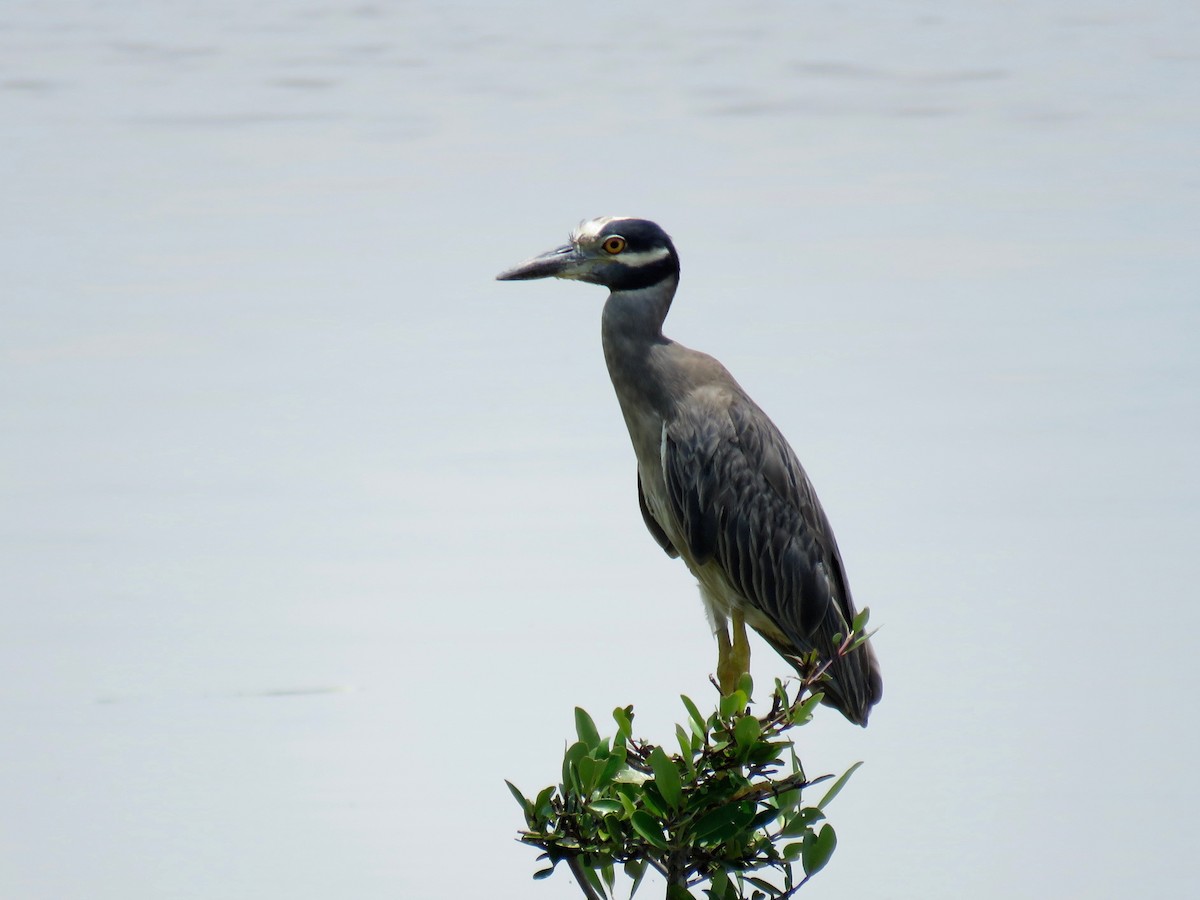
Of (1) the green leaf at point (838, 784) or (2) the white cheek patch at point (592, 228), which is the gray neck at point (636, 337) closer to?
(2) the white cheek patch at point (592, 228)

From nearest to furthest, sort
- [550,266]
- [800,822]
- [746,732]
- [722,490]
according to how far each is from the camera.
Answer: [746,732]
[800,822]
[550,266]
[722,490]

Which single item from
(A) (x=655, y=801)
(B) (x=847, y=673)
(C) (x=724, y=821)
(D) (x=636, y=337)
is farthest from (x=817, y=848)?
(D) (x=636, y=337)

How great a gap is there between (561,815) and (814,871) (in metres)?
0.52

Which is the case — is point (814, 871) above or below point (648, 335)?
below

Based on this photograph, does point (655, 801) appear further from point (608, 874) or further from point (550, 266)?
point (550, 266)

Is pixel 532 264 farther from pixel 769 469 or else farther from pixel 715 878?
pixel 715 878

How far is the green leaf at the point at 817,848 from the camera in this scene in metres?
2.83

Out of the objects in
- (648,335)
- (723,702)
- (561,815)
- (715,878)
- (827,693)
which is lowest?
(827,693)

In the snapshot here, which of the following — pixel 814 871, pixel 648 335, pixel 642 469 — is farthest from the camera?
pixel 642 469

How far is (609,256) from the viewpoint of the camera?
3658 mm

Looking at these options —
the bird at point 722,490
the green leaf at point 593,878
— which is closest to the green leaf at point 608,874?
the green leaf at point 593,878

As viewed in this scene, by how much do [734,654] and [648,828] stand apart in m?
1.39

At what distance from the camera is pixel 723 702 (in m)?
2.68

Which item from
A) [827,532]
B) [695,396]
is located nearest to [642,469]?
[695,396]
